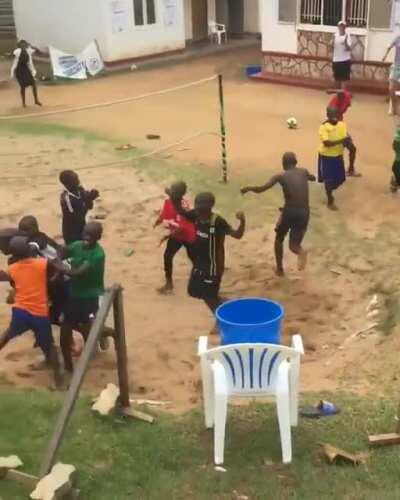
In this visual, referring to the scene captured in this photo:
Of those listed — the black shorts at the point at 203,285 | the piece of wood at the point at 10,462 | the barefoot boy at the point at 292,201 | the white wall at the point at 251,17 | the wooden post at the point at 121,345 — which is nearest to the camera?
the piece of wood at the point at 10,462

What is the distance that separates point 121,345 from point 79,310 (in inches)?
53.5

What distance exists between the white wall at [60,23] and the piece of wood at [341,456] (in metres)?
18.3

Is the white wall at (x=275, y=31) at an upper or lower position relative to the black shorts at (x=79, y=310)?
upper

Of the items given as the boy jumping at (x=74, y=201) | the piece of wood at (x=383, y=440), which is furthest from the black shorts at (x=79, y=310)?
the piece of wood at (x=383, y=440)

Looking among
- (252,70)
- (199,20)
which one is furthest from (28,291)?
(199,20)

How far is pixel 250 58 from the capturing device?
22750 mm

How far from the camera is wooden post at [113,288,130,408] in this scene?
5.31 metres

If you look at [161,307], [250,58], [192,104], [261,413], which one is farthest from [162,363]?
[250,58]

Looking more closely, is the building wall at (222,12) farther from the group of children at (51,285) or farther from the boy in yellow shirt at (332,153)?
the group of children at (51,285)

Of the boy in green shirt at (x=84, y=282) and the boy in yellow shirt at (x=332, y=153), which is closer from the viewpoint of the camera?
the boy in green shirt at (x=84, y=282)

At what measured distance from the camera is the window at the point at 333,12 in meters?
17.8

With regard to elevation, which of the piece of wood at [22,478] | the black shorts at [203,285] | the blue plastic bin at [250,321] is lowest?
the black shorts at [203,285]

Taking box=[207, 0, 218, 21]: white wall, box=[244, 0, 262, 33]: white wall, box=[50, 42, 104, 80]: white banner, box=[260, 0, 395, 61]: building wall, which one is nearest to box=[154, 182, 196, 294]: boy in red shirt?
box=[260, 0, 395, 61]: building wall

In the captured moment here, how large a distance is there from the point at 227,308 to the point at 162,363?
1513mm
